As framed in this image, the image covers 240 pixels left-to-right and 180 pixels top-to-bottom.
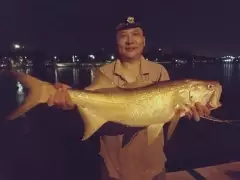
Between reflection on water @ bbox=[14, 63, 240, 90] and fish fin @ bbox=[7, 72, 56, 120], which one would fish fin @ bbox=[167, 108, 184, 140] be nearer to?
Answer: fish fin @ bbox=[7, 72, 56, 120]

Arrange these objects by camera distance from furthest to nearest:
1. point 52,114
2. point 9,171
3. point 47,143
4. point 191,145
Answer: point 52,114 → point 47,143 → point 191,145 → point 9,171

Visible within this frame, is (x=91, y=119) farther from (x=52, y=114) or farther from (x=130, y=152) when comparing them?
(x=52, y=114)

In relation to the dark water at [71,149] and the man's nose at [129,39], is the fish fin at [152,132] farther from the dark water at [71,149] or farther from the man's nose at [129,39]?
the dark water at [71,149]

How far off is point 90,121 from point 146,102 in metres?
0.65

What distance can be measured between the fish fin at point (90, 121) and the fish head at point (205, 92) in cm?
101

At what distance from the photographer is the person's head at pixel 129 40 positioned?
3.50m

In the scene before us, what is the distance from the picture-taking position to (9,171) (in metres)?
15.3

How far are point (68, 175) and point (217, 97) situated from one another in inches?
515

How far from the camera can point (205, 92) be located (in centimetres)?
336

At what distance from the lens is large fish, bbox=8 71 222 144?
3314 mm

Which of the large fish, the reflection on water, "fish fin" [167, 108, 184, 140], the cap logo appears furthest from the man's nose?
the reflection on water

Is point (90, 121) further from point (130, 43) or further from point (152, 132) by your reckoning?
point (130, 43)

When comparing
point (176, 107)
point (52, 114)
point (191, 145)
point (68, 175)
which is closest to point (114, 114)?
point (176, 107)


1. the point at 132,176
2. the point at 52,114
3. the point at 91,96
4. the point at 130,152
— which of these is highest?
the point at 91,96
